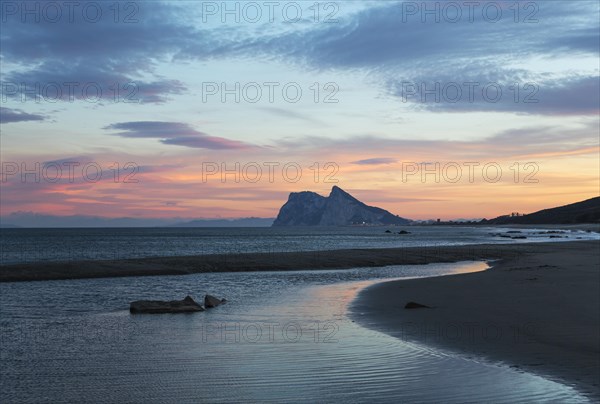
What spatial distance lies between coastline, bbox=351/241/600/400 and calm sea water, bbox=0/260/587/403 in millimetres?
877

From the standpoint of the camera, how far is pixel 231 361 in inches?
514

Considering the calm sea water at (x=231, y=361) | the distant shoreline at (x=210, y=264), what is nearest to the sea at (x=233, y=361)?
the calm sea water at (x=231, y=361)

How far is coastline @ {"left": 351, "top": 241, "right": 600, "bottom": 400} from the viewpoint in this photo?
1278cm

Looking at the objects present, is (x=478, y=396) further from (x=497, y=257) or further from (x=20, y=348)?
(x=497, y=257)

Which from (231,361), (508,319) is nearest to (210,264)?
(508,319)

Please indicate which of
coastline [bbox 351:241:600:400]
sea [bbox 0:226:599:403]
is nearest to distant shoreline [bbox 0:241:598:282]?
sea [bbox 0:226:599:403]

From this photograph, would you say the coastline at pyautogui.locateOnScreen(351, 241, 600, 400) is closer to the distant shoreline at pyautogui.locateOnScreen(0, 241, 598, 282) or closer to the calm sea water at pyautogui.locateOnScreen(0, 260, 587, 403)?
the calm sea water at pyautogui.locateOnScreen(0, 260, 587, 403)

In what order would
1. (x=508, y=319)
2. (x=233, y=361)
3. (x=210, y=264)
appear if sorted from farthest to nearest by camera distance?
(x=210, y=264)
(x=508, y=319)
(x=233, y=361)

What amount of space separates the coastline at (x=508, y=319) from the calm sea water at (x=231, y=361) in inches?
34.5

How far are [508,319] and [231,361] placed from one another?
10011 mm

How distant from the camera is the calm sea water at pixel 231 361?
10.4 m

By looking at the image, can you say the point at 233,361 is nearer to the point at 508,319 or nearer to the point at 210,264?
the point at 508,319

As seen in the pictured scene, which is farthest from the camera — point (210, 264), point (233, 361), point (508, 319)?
point (210, 264)

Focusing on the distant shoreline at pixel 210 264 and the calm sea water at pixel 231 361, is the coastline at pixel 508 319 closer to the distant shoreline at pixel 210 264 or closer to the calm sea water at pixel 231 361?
the calm sea water at pixel 231 361
